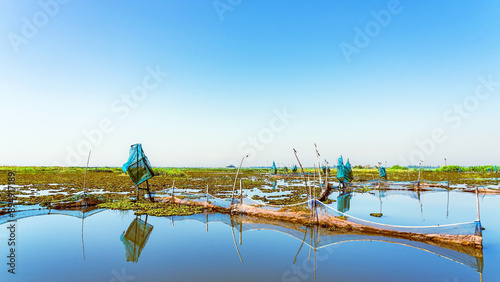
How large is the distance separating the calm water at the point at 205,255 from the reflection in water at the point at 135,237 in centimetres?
3

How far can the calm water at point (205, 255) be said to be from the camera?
263 inches

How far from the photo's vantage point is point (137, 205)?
15.1 metres

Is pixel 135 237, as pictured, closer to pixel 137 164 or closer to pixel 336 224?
pixel 137 164

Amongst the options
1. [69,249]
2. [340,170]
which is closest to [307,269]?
[69,249]

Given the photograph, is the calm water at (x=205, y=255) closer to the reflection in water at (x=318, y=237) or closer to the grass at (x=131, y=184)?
the reflection in water at (x=318, y=237)

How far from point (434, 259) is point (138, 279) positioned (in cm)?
860

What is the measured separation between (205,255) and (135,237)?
346cm

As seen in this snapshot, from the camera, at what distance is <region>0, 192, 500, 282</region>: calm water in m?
6.68

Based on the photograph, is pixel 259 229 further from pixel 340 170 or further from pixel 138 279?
pixel 340 170

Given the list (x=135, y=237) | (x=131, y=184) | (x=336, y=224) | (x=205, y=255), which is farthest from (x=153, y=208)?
(x=131, y=184)

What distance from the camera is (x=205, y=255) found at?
26.8 ft

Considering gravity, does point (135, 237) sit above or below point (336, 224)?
below

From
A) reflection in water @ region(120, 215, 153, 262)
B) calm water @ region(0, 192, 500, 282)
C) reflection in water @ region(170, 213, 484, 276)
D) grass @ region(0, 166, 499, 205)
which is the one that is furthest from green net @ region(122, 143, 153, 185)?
reflection in water @ region(170, 213, 484, 276)

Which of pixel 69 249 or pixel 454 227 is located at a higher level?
pixel 454 227
